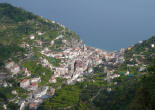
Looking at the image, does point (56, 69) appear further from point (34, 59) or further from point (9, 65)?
point (9, 65)

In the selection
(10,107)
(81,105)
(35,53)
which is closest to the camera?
(81,105)

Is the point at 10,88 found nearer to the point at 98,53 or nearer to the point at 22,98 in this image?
the point at 22,98

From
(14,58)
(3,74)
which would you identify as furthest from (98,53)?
(3,74)

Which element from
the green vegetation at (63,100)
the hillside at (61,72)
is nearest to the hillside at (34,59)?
the hillside at (61,72)

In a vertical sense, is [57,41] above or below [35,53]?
above

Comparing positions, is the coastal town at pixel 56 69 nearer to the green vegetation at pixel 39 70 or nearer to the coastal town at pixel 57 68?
the coastal town at pixel 57 68

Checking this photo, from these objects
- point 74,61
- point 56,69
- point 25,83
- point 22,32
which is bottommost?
point 25,83

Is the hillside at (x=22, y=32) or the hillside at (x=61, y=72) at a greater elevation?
the hillside at (x=22, y=32)

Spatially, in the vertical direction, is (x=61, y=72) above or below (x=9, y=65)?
below

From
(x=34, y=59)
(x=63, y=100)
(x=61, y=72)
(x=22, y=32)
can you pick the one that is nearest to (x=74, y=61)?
(x=61, y=72)

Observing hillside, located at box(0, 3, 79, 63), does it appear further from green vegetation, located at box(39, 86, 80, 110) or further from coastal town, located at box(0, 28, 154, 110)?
green vegetation, located at box(39, 86, 80, 110)

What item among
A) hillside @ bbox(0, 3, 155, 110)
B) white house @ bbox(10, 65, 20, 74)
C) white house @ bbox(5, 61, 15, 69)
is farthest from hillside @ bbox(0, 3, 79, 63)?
white house @ bbox(10, 65, 20, 74)
